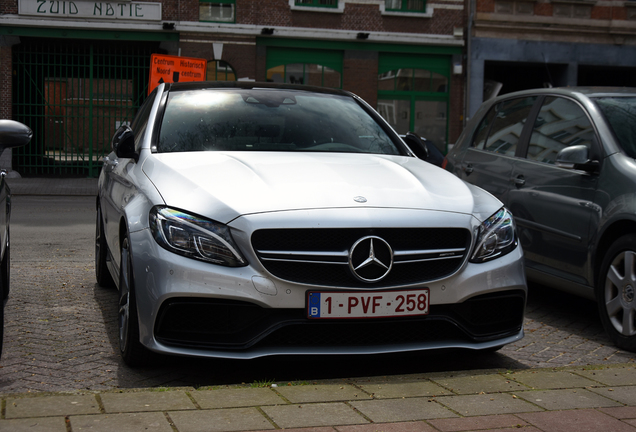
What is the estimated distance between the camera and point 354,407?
10.9 feet

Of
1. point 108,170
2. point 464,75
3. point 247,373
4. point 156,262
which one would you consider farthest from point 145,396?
point 464,75

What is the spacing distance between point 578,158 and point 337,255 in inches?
95.0

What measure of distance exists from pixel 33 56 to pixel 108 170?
19.7 metres

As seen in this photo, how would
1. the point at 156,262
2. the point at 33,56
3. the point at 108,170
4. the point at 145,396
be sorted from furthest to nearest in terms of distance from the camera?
the point at 33,56 < the point at 108,170 < the point at 156,262 < the point at 145,396

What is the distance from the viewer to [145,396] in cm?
338

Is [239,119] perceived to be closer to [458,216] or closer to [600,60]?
[458,216]

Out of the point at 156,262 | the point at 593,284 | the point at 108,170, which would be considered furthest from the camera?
the point at 108,170

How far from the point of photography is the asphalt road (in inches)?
167

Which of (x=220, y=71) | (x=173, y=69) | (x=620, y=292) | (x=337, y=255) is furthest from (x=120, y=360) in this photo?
(x=220, y=71)

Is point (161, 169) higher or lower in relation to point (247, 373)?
higher

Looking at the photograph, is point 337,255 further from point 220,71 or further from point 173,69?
point 220,71

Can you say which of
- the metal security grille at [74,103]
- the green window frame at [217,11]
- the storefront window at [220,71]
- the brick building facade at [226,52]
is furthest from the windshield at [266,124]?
the green window frame at [217,11]

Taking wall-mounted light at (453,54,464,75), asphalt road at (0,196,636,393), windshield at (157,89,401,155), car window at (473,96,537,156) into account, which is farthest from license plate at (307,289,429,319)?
wall-mounted light at (453,54,464,75)

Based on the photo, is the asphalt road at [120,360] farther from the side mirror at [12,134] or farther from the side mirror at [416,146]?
the side mirror at [416,146]
